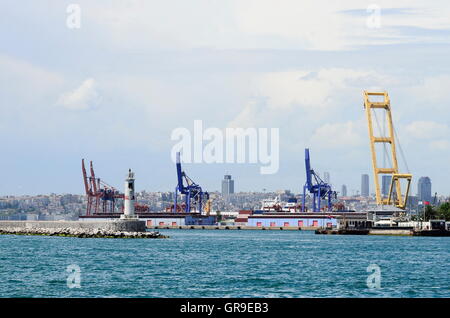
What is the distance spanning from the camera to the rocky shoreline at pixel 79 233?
3151 inches

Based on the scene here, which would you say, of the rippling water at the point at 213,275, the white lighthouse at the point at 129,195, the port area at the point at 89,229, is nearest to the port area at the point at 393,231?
the port area at the point at 89,229

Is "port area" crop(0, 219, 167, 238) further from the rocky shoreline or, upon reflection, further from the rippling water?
the rippling water

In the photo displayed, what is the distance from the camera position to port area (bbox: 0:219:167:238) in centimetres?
8066

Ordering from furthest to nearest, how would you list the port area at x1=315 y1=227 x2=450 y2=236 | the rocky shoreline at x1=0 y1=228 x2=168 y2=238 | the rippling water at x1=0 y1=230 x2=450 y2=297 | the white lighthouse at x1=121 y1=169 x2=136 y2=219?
the port area at x1=315 y1=227 x2=450 y2=236 < the white lighthouse at x1=121 y1=169 x2=136 y2=219 < the rocky shoreline at x1=0 y1=228 x2=168 y2=238 < the rippling water at x1=0 y1=230 x2=450 y2=297

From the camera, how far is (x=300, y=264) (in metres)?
46.2

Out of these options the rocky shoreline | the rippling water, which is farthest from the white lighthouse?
the rippling water

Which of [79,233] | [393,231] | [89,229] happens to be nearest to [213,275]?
[79,233]

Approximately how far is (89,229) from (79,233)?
2178mm

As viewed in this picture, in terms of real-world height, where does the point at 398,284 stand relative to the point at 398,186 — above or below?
below
